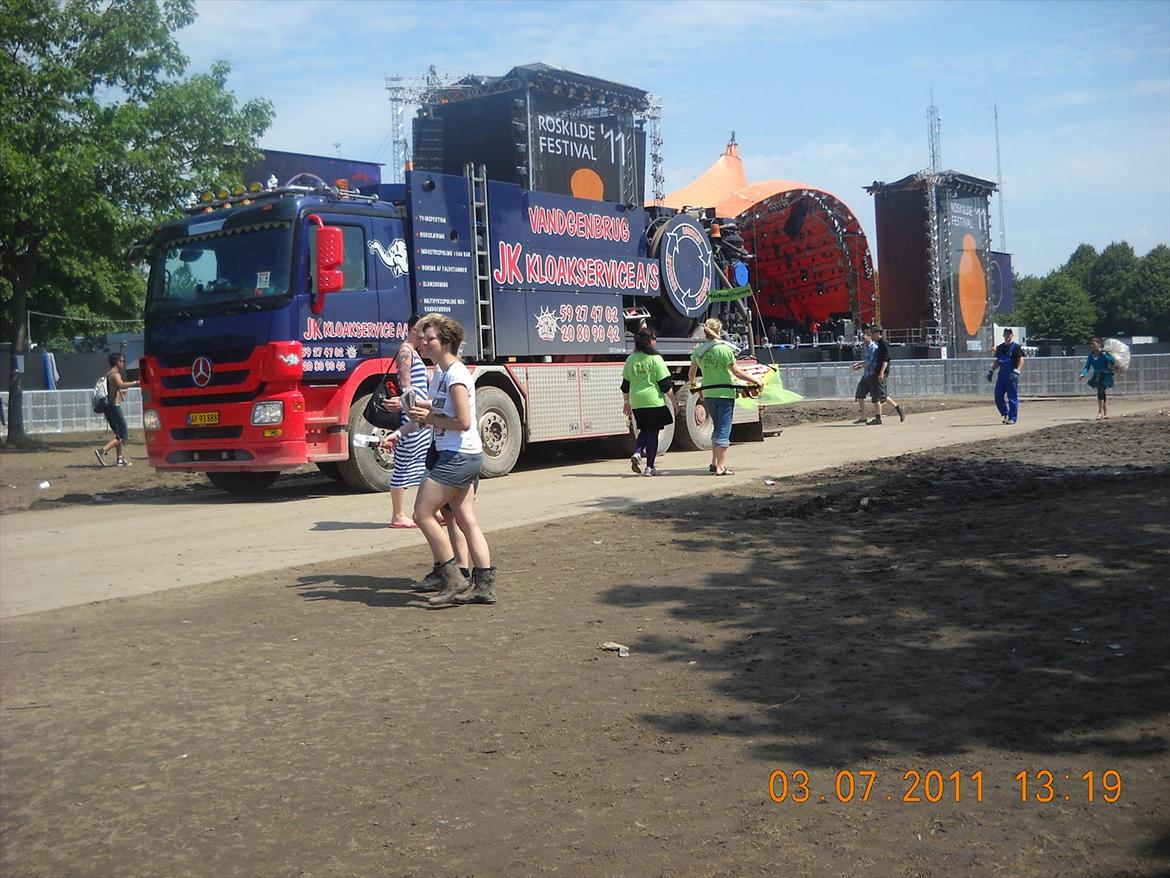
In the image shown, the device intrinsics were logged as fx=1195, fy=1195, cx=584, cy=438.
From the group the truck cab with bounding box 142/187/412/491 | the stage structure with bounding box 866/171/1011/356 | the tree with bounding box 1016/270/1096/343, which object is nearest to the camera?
the truck cab with bounding box 142/187/412/491

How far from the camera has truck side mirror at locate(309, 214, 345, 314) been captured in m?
12.5

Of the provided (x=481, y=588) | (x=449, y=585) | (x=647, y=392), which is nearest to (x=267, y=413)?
(x=647, y=392)

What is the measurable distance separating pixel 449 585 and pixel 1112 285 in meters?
92.6

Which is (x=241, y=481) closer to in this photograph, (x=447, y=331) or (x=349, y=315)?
(x=349, y=315)

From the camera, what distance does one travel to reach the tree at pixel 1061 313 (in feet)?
269

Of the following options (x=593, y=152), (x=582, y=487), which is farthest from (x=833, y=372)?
(x=582, y=487)

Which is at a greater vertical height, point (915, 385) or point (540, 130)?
point (540, 130)

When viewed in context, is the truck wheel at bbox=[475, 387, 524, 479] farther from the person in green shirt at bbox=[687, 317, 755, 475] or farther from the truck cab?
the person in green shirt at bbox=[687, 317, 755, 475]

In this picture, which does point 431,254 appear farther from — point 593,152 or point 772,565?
point 593,152

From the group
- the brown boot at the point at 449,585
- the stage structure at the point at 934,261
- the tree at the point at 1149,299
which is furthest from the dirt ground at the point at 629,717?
the tree at the point at 1149,299

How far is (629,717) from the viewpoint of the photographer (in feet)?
16.6

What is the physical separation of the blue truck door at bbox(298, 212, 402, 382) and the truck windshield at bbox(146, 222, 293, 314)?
37 centimetres

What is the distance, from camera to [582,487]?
542 inches

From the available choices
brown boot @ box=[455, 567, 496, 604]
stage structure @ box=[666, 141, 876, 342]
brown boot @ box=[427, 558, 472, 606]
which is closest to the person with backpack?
brown boot @ box=[427, 558, 472, 606]
